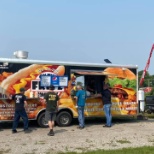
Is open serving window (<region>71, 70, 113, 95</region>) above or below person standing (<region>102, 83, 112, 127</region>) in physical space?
above

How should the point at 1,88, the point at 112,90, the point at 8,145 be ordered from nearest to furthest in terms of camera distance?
1. the point at 8,145
2. the point at 1,88
3. the point at 112,90

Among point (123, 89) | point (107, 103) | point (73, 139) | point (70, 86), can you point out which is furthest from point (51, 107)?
point (123, 89)

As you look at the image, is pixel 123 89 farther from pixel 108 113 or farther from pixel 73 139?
pixel 73 139

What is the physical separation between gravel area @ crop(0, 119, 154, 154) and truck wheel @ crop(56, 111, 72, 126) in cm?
30

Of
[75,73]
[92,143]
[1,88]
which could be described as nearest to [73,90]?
[75,73]

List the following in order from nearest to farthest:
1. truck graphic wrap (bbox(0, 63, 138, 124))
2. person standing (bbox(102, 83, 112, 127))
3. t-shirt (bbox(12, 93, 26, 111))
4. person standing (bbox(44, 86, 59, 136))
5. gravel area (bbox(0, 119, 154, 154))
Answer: gravel area (bbox(0, 119, 154, 154)), person standing (bbox(44, 86, 59, 136)), t-shirt (bbox(12, 93, 26, 111)), truck graphic wrap (bbox(0, 63, 138, 124)), person standing (bbox(102, 83, 112, 127))

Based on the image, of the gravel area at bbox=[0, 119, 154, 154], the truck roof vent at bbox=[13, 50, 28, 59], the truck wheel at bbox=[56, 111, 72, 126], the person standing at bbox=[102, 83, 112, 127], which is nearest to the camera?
the gravel area at bbox=[0, 119, 154, 154]

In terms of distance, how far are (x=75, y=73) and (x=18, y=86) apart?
7.80 feet

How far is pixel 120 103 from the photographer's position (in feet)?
46.1

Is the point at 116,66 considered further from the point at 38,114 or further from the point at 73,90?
the point at 38,114

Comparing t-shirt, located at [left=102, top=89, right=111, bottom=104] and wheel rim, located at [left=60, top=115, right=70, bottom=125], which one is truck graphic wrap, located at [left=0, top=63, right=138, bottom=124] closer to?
wheel rim, located at [left=60, top=115, right=70, bottom=125]

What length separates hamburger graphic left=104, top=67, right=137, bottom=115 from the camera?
14.0 metres

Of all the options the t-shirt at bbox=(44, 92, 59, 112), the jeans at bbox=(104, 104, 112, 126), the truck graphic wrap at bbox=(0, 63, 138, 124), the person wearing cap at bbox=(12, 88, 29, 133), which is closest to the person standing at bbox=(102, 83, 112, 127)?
the jeans at bbox=(104, 104, 112, 126)

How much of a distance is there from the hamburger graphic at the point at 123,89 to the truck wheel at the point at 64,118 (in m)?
2.07
